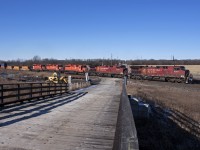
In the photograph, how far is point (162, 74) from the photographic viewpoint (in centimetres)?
6944

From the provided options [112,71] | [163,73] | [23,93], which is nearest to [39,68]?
[112,71]

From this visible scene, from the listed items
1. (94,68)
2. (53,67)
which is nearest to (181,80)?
(94,68)

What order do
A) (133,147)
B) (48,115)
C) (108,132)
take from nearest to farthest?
→ (133,147), (108,132), (48,115)

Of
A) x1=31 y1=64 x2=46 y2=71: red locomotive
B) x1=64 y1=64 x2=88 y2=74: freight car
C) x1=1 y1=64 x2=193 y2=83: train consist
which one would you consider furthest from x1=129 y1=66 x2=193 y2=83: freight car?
x1=31 y1=64 x2=46 y2=71: red locomotive

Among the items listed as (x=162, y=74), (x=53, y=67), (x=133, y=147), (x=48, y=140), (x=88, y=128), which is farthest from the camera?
(x=53, y=67)

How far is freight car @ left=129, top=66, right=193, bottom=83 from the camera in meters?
64.0

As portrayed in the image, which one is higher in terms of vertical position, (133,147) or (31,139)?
(133,147)

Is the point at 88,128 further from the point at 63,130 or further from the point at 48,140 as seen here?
the point at 48,140

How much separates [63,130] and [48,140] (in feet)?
4.67

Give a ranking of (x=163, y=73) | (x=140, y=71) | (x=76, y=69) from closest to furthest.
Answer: (x=163, y=73) → (x=140, y=71) → (x=76, y=69)

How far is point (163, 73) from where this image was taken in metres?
69.1

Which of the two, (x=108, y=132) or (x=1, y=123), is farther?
(x=1, y=123)

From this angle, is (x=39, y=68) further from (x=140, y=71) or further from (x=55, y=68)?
(x=140, y=71)

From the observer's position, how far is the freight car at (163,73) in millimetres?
64000
